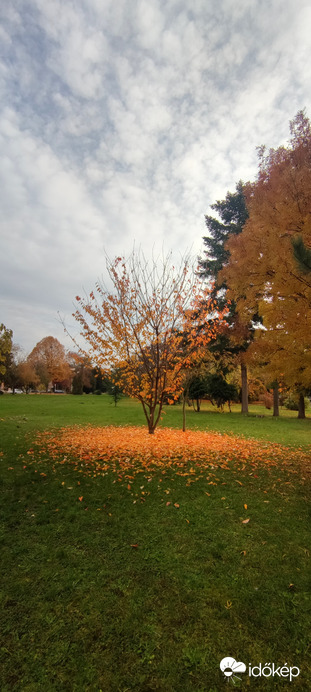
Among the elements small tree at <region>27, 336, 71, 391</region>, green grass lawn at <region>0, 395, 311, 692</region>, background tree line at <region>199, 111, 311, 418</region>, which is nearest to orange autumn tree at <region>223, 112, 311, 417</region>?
background tree line at <region>199, 111, 311, 418</region>

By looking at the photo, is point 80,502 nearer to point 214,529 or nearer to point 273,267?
point 214,529

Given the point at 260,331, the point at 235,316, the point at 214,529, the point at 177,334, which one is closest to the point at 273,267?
the point at 260,331

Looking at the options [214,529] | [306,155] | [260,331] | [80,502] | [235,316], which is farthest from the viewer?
[235,316]

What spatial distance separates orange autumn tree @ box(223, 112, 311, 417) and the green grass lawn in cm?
270

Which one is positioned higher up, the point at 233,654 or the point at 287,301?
the point at 287,301

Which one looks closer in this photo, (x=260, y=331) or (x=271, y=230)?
(x=271, y=230)

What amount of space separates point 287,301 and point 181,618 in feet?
15.2

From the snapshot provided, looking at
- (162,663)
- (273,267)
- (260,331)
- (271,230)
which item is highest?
(271,230)

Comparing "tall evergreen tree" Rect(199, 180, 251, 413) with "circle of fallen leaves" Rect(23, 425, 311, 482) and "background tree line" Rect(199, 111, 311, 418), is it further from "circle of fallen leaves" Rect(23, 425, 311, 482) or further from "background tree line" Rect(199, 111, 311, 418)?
"background tree line" Rect(199, 111, 311, 418)

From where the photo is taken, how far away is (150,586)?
2.76 metres

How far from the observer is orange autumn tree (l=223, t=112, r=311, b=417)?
509cm

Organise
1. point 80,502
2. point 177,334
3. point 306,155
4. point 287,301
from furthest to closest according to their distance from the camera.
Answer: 1. point 177,334
2. point 306,155
3. point 287,301
4. point 80,502

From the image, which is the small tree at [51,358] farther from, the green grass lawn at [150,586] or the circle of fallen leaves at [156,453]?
the green grass lawn at [150,586]

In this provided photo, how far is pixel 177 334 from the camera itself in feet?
33.3
